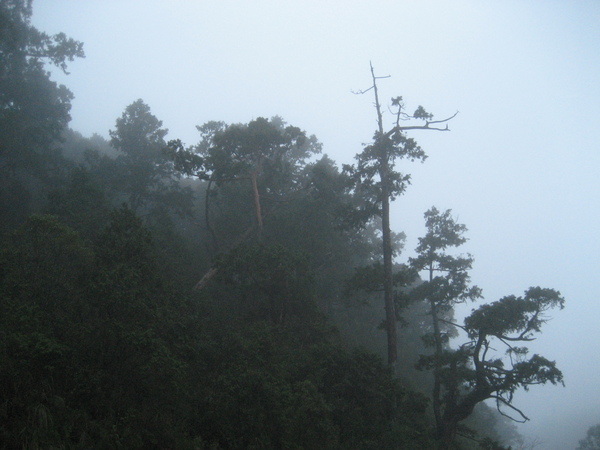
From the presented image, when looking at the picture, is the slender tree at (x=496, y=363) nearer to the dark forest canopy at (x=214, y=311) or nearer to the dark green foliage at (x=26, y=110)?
the dark forest canopy at (x=214, y=311)

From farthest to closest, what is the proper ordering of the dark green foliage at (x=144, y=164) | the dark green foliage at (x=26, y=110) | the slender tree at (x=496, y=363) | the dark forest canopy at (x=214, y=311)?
the dark green foliage at (x=144, y=164), the dark green foliage at (x=26, y=110), the slender tree at (x=496, y=363), the dark forest canopy at (x=214, y=311)

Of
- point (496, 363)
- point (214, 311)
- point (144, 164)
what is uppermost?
point (144, 164)

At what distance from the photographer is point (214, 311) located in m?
15.2

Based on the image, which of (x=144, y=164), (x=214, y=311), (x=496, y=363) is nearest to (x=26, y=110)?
(x=144, y=164)

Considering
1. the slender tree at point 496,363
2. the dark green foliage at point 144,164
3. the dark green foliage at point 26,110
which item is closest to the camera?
the slender tree at point 496,363

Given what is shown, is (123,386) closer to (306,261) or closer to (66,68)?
(306,261)

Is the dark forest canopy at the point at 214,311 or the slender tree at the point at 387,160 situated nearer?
the dark forest canopy at the point at 214,311

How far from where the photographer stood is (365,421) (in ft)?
32.7

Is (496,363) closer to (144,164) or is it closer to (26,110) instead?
(144,164)

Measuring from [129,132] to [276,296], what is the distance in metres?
18.8

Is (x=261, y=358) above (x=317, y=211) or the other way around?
the other way around

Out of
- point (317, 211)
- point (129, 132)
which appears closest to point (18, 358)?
A: point (317, 211)

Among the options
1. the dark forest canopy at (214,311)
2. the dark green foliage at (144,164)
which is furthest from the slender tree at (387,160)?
the dark green foliage at (144,164)

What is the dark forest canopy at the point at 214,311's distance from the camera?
7492mm
